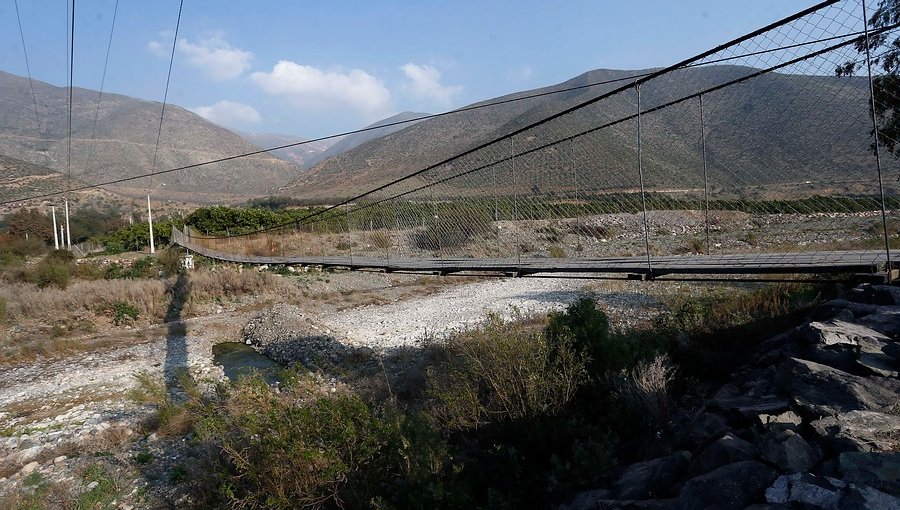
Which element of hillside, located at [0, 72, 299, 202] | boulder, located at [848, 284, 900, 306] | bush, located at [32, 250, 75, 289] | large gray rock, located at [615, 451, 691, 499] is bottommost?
large gray rock, located at [615, 451, 691, 499]

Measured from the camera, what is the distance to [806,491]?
1682mm

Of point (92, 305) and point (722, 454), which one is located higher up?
point (92, 305)

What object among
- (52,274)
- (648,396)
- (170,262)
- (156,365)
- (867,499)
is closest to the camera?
(867,499)

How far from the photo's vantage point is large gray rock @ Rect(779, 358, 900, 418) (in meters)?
2.09

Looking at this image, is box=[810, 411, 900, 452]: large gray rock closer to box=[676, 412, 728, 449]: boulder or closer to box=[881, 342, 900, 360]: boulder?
box=[676, 412, 728, 449]: boulder

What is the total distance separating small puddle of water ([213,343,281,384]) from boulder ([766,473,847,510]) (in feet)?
23.9

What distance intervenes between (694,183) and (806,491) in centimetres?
297

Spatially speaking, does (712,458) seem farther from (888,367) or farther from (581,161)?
(581,161)

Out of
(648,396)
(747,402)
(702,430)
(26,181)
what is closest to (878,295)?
(747,402)

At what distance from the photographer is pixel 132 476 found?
4.95m

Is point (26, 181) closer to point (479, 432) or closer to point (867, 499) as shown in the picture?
point (479, 432)

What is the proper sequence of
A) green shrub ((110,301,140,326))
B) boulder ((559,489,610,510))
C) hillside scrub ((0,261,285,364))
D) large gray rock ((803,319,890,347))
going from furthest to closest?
green shrub ((110,301,140,326)) → hillside scrub ((0,261,285,364)) → large gray rock ((803,319,890,347)) → boulder ((559,489,610,510))

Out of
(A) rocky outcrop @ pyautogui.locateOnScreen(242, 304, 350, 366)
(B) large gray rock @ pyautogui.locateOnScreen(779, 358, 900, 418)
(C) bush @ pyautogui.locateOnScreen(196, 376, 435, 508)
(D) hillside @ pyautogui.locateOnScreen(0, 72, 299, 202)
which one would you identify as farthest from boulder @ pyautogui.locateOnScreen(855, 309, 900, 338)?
(D) hillside @ pyautogui.locateOnScreen(0, 72, 299, 202)

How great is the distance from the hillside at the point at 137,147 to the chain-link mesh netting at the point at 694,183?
179 feet
